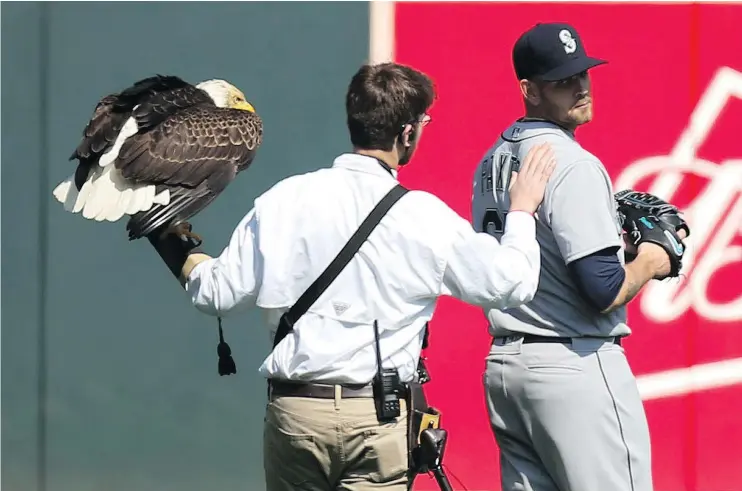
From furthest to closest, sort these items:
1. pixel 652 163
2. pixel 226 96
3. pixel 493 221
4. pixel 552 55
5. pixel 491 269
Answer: pixel 652 163 < pixel 226 96 < pixel 493 221 < pixel 552 55 < pixel 491 269

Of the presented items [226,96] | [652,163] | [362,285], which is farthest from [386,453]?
[652,163]

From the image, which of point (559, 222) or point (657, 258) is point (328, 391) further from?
point (657, 258)

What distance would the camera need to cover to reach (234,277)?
301cm

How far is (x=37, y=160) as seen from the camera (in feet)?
17.0

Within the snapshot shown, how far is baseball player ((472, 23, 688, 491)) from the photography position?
326 cm

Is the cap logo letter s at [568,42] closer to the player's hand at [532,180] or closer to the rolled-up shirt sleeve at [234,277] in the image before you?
the player's hand at [532,180]

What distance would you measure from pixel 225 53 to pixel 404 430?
2672 mm

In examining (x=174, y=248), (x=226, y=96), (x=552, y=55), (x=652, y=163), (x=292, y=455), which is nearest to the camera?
(x=292, y=455)

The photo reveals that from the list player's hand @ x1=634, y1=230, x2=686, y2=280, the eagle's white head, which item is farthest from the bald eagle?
player's hand @ x1=634, y1=230, x2=686, y2=280

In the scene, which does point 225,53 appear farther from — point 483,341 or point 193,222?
point 483,341

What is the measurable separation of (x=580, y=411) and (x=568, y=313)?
0.27 m

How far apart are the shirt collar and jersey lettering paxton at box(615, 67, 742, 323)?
2543 mm

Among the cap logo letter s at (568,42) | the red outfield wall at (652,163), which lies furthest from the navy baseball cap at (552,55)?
the red outfield wall at (652,163)

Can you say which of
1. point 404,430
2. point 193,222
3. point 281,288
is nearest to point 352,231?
point 281,288
